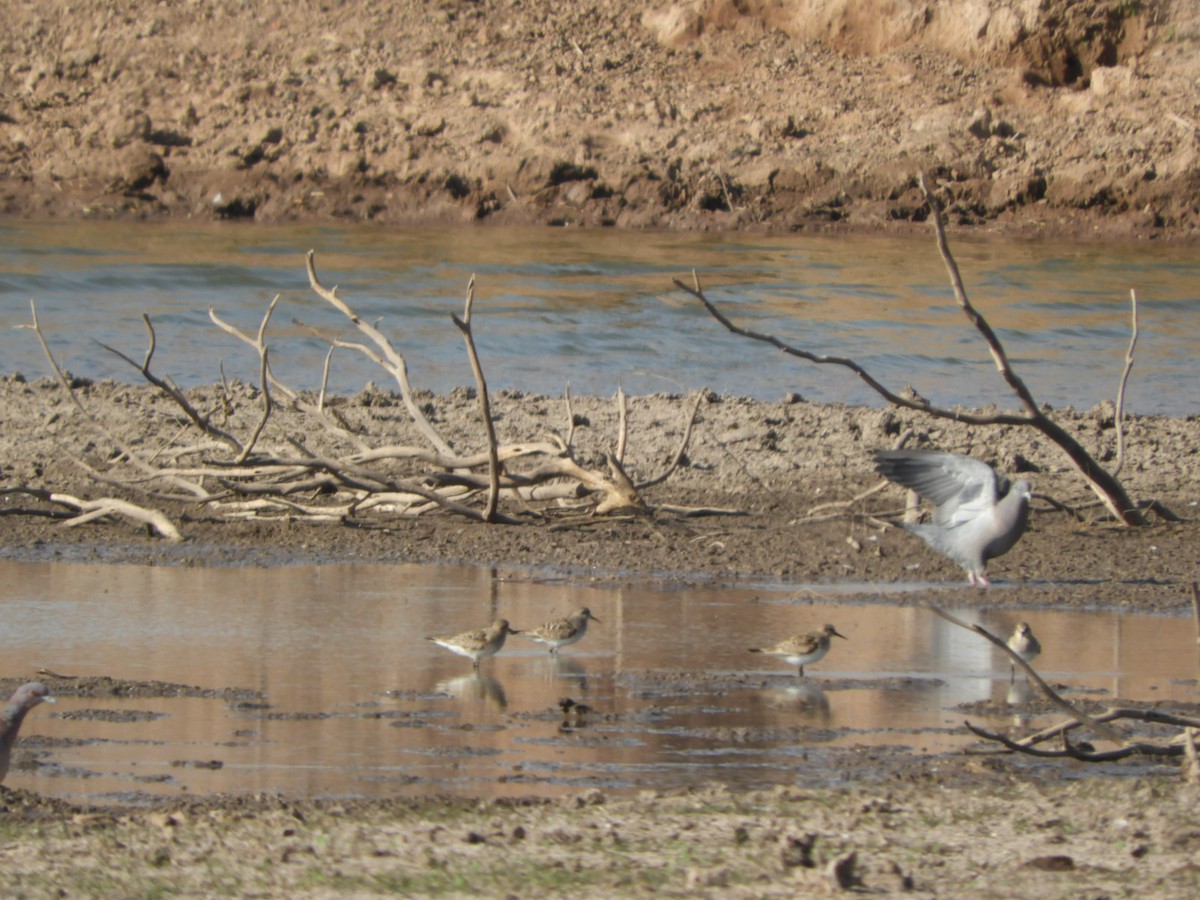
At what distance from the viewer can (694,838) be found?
4.59 m

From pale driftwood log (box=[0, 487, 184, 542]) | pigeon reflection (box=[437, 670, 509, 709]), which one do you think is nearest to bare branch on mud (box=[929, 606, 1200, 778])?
pigeon reflection (box=[437, 670, 509, 709])

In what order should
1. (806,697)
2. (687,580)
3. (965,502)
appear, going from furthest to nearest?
1. (687,580)
2. (965,502)
3. (806,697)

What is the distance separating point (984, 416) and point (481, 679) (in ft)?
10.0

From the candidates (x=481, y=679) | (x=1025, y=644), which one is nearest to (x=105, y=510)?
(x=481, y=679)

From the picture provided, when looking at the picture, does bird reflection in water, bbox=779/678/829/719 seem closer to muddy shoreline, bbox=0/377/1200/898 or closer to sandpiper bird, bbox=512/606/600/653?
muddy shoreline, bbox=0/377/1200/898

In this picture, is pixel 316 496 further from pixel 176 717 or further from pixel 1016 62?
pixel 1016 62

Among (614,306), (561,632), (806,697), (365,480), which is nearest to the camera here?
(806,697)

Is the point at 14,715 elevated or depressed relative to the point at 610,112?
depressed

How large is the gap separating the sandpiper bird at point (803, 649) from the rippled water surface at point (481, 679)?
95mm

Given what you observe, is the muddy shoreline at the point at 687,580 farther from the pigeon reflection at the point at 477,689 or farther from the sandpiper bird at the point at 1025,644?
the sandpiper bird at the point at 1025,644

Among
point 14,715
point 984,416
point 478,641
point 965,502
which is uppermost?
point 984,416

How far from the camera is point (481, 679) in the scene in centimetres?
670

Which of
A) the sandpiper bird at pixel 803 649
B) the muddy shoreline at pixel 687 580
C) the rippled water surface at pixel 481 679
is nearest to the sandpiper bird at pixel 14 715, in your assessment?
the muddy shoreline at pixel 687 580

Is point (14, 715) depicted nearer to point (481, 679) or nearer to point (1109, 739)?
point (481, 679)
